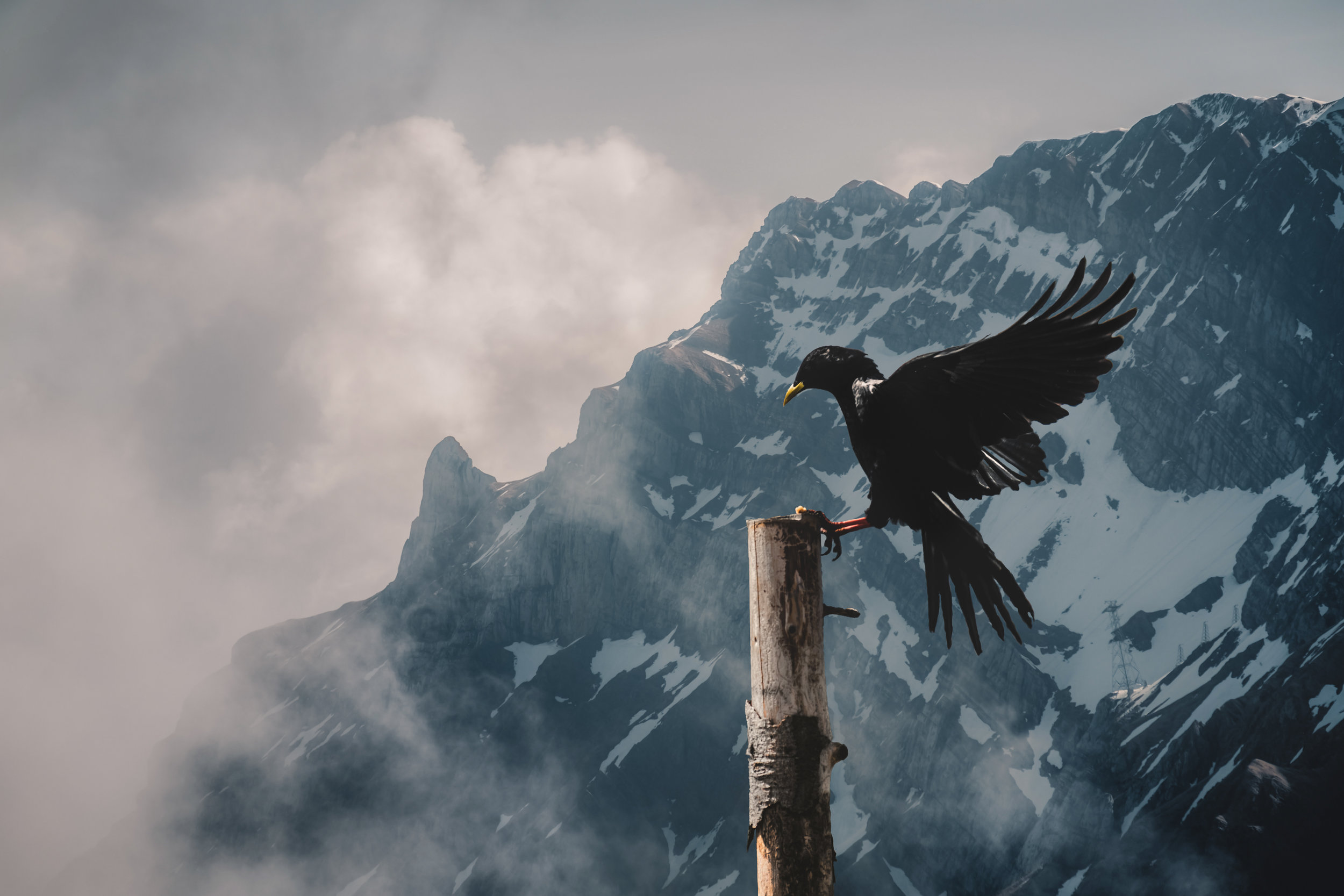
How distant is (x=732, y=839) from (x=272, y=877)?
105 m

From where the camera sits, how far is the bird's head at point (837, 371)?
22.9ft

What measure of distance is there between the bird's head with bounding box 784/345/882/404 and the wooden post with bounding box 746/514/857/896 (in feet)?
7.72

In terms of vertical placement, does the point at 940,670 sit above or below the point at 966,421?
below

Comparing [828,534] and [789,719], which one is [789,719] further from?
[828,534]

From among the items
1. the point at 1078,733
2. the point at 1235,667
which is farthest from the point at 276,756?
the point at 1235,667

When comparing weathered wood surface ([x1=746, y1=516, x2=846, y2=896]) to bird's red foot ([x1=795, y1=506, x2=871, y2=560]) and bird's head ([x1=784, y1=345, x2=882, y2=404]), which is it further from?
bird's head ([x1=784, y1=345, x2=882, y2=404])

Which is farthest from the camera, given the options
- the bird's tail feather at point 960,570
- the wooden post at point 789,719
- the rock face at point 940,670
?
the rock face at point 940,670

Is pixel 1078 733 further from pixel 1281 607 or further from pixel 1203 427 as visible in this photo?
pixel 1203 427

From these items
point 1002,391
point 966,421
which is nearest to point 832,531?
point 966,421

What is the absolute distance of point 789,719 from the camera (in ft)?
15.4

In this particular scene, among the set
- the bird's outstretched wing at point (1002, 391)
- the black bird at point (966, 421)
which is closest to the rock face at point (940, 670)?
the black bird at point (966, 421)

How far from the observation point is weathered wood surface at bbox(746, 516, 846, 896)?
4.57m

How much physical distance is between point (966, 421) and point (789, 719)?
286 centimetres

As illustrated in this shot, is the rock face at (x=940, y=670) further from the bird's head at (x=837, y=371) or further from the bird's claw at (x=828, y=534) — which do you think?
the bird's claw at (x=828, y=534)
